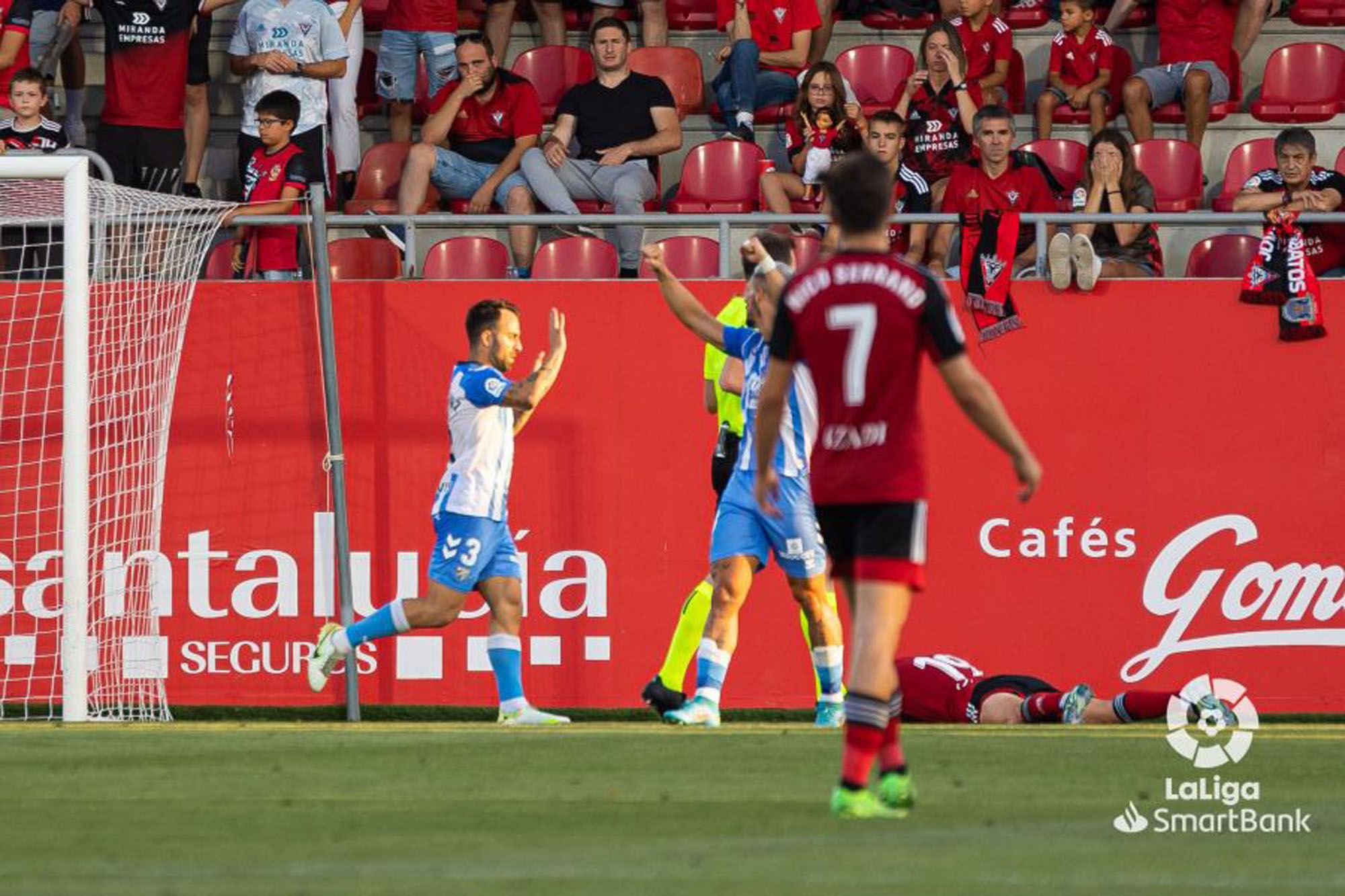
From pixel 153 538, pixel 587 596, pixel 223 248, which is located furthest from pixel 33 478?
pixel 587 596

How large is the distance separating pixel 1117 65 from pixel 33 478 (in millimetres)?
7967

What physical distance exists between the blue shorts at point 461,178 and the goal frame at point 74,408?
328 centimetres

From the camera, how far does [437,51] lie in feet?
48.9

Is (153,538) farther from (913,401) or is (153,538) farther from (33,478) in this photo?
(913,401)

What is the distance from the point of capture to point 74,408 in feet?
36.1

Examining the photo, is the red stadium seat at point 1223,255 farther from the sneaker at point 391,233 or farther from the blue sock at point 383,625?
the blue sock at point 383,625

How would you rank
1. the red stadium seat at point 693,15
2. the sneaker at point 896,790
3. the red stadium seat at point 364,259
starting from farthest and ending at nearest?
the red stadium seat at point 693,15, the red stadium seat at point 364,259, the sneaker at point 896,790

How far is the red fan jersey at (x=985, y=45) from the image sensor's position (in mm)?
14680

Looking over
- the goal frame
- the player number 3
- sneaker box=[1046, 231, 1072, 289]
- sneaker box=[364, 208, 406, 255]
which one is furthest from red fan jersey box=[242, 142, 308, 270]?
the player number 3

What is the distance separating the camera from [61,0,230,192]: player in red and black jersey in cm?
1435

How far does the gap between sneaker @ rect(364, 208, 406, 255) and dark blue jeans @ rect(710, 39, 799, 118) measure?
2547mm

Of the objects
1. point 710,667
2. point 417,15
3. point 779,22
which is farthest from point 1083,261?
point 417,15

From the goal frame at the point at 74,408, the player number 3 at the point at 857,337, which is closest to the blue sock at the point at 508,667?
the goal frame at the point at 74,408

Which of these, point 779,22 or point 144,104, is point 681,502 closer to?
point 779,22
